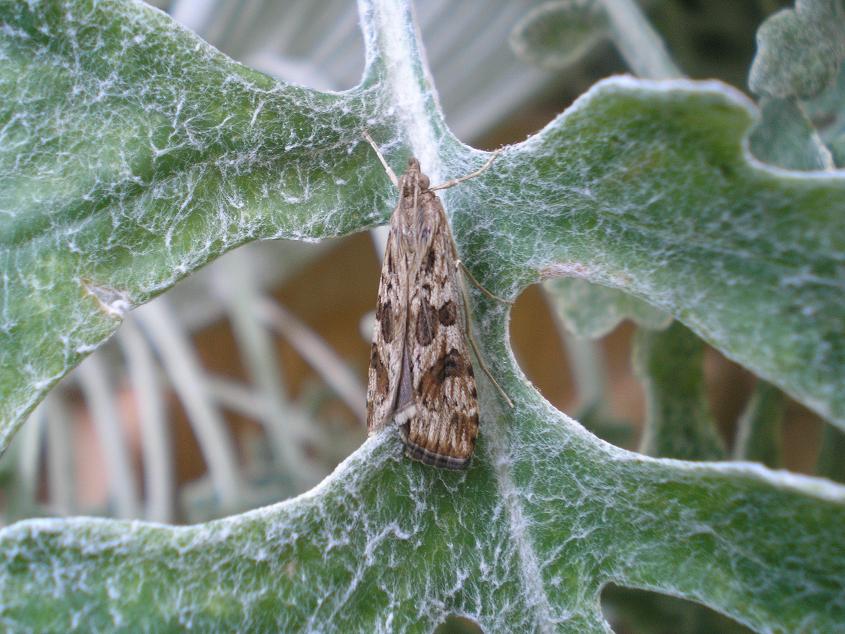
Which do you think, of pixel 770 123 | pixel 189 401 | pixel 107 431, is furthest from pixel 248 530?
pixel 107 431

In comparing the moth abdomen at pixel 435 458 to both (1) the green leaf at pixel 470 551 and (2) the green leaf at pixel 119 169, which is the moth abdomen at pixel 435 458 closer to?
(1) the green leaf at pixel 470 551

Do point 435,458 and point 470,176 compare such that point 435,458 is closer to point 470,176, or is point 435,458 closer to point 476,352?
point 476,352

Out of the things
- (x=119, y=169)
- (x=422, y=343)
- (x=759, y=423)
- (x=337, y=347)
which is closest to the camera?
(x=119, y=169)

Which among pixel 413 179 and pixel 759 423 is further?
pixel 759 423

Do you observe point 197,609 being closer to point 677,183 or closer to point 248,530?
point 248,530

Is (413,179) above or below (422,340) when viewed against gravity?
above

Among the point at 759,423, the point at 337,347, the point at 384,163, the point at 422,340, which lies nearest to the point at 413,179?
the point at 384,163

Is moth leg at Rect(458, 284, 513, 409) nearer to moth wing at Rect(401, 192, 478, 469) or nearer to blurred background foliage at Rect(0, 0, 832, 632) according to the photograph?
moth wing at Rect(401, 192, 478, 469)
